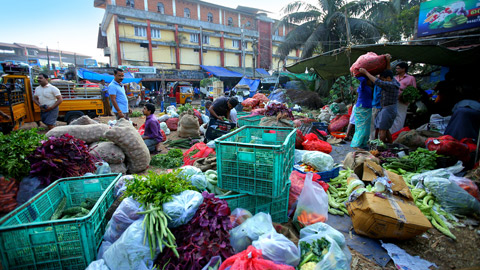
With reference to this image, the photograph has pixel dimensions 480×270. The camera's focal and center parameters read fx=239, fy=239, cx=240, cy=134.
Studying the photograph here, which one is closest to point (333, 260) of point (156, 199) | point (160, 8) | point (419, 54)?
point (156, 199)

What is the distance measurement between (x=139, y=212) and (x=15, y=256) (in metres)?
0.87

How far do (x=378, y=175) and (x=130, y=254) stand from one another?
315 centimetres

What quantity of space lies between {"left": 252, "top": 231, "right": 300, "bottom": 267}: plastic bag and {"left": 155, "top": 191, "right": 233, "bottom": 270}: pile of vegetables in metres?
0.29

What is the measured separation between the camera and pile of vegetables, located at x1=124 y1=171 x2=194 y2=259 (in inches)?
69.4

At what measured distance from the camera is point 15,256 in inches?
66.2

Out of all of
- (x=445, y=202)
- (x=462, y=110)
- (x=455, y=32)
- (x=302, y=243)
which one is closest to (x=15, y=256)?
(x=302, y=243)

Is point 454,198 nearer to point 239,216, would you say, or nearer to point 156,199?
point 239,216

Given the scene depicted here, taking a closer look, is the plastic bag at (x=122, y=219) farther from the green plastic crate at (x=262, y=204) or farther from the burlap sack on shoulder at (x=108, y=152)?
the burlap sack on shoulder at (x=108, y=152)

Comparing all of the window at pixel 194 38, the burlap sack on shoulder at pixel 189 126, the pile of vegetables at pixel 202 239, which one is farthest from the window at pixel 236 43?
the pile of vegetables at pixel 202 239

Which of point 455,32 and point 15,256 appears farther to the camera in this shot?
point 455,32

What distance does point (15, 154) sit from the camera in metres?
2.33

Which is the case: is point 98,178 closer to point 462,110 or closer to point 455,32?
point 462,110

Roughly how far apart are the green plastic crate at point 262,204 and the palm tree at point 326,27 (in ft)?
56.1

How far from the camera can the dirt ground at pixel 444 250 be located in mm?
2283
